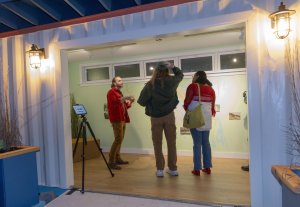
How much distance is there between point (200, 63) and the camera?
4465 millimetres

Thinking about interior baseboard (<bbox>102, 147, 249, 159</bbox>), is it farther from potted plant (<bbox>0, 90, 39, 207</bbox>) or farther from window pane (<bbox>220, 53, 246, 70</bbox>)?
potted plant (<bbox>0, 90, 39, 207</bbox>)

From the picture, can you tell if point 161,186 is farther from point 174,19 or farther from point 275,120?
point 174,19

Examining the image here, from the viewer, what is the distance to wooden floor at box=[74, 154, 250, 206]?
2.64m

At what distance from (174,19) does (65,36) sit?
4.53 feet

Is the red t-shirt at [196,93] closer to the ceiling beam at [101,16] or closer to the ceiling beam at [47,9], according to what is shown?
the ceiling beam at [101,16]

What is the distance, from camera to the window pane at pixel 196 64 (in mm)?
4398

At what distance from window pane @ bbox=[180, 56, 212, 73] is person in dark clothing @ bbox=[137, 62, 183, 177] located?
4.24 feet

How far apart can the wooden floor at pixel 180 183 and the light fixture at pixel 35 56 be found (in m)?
1.60

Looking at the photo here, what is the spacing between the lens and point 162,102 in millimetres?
3281

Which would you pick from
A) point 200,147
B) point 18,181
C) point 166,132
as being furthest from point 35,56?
point 200,147

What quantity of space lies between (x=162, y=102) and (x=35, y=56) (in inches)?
66.2

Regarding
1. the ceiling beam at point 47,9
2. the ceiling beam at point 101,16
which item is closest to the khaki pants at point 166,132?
the ceiling beam at point 101,16

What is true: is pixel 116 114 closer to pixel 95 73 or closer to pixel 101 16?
pixel 101 16

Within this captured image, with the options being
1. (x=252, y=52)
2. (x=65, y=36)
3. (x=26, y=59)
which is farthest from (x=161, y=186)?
(x=26, y=59)
